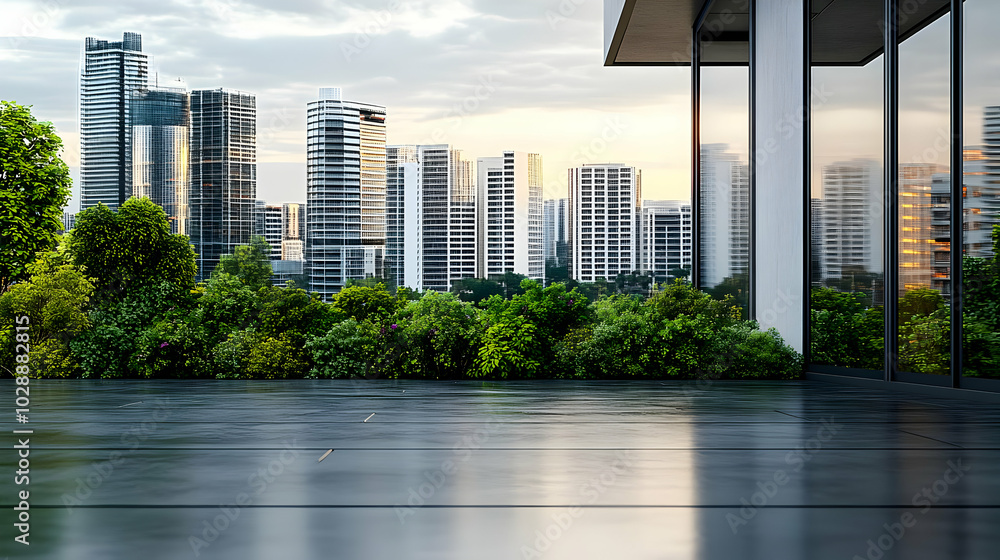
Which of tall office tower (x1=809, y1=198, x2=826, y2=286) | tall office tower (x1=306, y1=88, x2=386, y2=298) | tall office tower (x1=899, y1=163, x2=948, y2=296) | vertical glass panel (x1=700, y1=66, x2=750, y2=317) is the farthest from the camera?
tall office tower (x1=306, y1=88, x2=386, y2=298)

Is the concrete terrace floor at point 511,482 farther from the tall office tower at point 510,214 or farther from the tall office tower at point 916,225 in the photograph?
the tall office tower at point 510,214

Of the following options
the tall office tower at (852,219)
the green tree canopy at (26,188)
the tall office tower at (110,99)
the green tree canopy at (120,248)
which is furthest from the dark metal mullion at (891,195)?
the tall office tower at (110,99)

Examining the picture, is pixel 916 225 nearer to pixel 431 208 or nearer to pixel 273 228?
pixel 431 208

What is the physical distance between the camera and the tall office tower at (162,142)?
603 inches

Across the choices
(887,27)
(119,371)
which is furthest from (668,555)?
(119,371)

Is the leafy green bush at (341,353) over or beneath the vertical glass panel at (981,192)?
beneath

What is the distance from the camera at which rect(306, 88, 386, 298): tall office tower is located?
1363 centimetres

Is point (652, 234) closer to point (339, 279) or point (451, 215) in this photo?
point (451, 215)

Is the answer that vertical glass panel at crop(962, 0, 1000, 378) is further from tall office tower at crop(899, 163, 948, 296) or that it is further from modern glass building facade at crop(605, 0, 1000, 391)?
tall office tower at crop(899, 163, 948, 296)

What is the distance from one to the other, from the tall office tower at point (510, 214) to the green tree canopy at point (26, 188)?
21.9ft

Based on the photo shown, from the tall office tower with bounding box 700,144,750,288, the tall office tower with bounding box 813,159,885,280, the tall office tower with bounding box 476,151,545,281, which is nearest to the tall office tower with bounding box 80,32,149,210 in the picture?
the tall office tower with bounding box 476,151,545,281

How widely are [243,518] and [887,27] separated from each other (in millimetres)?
7993

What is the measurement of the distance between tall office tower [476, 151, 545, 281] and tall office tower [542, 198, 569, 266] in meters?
0.12

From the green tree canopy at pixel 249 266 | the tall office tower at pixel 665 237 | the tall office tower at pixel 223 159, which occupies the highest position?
the tall office tower at pixel 223 159
